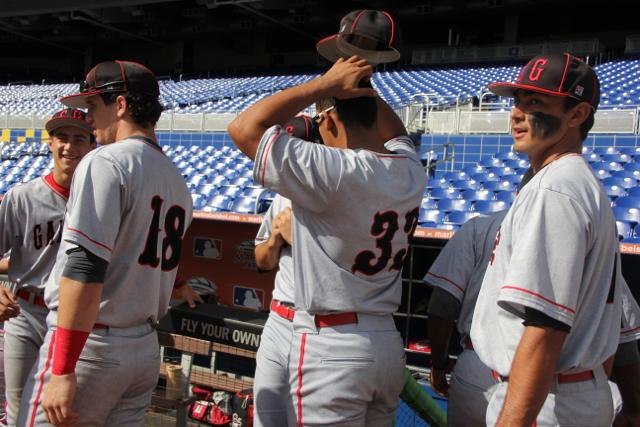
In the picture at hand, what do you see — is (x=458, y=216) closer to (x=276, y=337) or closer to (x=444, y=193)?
(x=444, y=193)

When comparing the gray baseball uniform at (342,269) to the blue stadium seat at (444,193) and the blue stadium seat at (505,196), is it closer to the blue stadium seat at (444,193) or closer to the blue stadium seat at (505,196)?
the blue stadium seat at (505,196)

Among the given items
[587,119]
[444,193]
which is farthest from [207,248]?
[587,119]

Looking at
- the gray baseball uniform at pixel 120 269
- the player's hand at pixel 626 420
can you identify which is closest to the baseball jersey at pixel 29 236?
the gray baseball uniform at pixel 120 269

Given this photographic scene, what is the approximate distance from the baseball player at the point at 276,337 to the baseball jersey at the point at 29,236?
860 mm

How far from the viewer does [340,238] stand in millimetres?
1562

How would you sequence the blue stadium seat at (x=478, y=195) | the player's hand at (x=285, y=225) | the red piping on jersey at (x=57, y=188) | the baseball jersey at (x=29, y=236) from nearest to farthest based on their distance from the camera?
1. the player's hand at (x=285, y=225)
2. the baseball jersey at (x=29, y=236)
3. the red piping on jersey at (x=57, y=188)
4. the blue stadium seat at (x=478, y=195)

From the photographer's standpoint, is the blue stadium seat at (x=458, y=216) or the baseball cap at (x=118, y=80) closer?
the baseball cap at (x=118, y=80)

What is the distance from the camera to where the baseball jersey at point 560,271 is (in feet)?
4.26

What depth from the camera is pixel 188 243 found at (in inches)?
246

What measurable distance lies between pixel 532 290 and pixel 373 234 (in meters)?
0.42

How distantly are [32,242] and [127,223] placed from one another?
958mm

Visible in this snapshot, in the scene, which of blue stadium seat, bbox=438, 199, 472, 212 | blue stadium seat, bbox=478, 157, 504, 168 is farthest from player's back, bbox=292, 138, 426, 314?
blue stadium seat, bbox=478, 157, 504, 168

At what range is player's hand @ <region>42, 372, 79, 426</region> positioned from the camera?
1.54 metres

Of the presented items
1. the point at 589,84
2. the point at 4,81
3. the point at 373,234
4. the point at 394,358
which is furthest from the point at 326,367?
the point at 4,81
